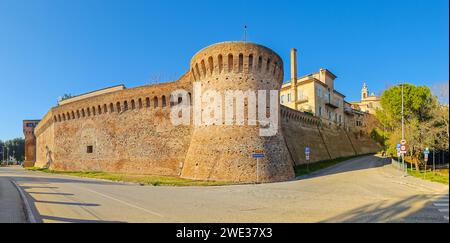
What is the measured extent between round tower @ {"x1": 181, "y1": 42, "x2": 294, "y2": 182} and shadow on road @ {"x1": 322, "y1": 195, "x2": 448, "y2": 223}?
10718 millimetres

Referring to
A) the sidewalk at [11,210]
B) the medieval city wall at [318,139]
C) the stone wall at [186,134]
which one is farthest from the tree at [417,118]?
the sidewalk at [11,210]

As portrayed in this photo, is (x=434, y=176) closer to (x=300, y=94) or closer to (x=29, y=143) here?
(x=300, y=94)

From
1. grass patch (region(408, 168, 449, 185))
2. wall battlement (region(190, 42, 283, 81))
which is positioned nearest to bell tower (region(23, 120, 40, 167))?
wall battlement (region(190, 42, 283, 81))

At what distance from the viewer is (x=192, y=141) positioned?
22.8 meters

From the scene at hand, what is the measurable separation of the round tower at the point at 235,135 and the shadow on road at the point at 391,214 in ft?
35.2

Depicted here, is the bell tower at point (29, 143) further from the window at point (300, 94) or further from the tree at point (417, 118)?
the tree at point (417, 118)

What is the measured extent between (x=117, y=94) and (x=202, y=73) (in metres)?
11.7

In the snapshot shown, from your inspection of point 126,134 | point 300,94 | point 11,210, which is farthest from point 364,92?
point 11,210

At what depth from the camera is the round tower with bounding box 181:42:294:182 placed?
19750mm

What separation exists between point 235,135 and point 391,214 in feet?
44.2

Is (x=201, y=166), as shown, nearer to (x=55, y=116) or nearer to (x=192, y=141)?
(x=192, y=141)

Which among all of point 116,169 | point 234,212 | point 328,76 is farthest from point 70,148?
point 328,76

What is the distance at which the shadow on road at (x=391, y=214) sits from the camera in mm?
7145
